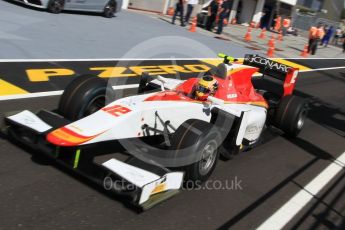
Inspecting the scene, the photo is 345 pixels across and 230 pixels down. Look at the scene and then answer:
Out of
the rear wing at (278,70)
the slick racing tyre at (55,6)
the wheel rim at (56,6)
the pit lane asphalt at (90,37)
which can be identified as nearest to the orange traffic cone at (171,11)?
the pit lane asphalt at (90,37)

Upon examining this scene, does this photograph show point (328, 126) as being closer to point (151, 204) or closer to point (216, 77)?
point (216, 77)

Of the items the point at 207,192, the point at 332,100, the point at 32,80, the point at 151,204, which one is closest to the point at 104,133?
the point at 151,204

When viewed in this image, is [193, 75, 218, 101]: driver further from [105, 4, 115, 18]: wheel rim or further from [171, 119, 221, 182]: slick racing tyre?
[105, 4, 115, 18]: wheel rim

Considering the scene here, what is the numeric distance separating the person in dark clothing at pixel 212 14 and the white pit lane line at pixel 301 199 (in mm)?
15594

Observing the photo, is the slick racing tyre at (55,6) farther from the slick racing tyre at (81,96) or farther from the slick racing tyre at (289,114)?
the slick racing tyre at (289,114)

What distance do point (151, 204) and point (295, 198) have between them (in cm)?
244

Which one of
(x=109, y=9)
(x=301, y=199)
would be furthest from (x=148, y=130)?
(x=109, y=9)

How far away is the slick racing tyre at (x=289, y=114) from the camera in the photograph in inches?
315

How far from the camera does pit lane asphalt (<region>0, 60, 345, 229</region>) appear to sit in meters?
4.47

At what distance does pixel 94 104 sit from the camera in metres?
6.27

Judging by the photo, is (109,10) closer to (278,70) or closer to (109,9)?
(109,9)

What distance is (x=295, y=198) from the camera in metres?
5.98

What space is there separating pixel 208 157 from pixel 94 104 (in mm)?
1915

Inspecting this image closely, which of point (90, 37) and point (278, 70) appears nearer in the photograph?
point (278, 70)
